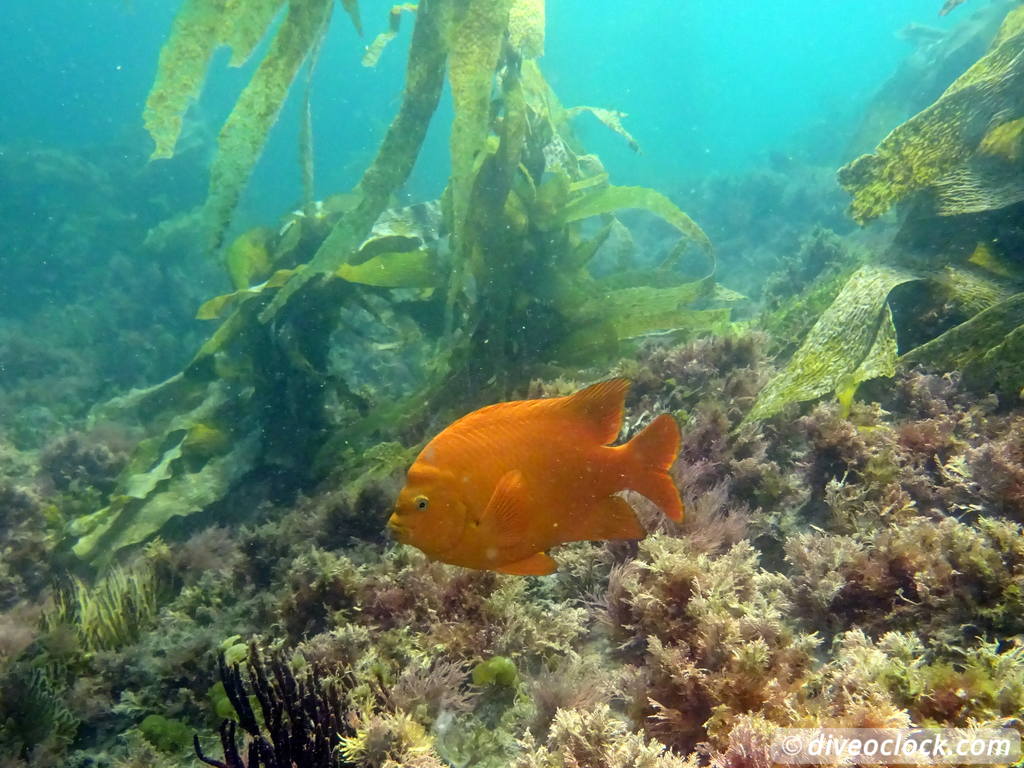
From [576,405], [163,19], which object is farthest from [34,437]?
[163,19]

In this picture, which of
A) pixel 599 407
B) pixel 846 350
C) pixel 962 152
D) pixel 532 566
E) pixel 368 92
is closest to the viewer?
pixel 532 566

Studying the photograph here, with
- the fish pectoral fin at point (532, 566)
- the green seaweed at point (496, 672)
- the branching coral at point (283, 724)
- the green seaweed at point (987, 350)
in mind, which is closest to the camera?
the branching coral at point (283, 724)

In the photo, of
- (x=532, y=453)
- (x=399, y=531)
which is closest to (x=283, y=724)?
(x=399, y=531)

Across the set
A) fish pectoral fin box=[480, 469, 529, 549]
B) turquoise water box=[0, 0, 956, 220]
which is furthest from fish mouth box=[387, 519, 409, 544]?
turquoise water box=[0, 0, 956, 220]

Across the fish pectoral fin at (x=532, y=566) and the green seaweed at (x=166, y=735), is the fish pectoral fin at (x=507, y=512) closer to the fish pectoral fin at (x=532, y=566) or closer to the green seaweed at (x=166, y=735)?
the fish pectoral fin at (x=532, y=566)

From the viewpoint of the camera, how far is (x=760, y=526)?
270 centimetres

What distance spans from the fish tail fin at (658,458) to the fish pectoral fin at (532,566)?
398 millimetres

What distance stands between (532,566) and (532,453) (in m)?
0.38

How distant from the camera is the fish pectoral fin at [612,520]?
74.2 inches

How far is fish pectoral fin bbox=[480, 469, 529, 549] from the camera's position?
1.67 m

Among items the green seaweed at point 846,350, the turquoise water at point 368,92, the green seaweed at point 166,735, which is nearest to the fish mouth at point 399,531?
the green seaweed at point 166,735

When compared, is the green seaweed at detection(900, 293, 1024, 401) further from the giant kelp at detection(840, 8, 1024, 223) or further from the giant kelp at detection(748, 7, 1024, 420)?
the giant kelp at detection(840, 8, 1024, 223)

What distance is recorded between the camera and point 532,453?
1.81 meters

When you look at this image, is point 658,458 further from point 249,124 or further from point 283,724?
point 249,124
